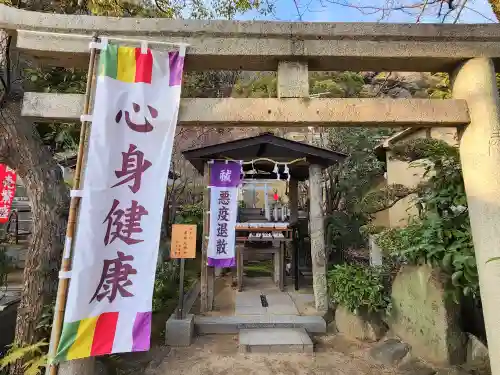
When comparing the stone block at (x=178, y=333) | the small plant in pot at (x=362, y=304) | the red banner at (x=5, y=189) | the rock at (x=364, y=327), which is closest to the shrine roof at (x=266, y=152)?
the small plant in pot at (x=362, y=304)

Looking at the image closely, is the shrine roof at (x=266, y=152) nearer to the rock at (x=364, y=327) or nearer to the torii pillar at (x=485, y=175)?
the rock at (x=364, y=327)

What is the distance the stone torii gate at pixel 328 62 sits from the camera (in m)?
3.04

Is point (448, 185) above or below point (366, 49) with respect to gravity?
below

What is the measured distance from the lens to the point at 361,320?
6031mm

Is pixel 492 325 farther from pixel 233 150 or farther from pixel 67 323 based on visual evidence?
pixel 233 150

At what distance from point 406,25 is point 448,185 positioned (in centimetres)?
217

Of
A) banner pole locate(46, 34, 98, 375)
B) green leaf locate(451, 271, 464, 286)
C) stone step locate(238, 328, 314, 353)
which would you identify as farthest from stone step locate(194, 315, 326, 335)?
banner pole locate(46, 34, 98, 375)

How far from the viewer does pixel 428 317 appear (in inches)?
194

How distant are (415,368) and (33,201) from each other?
6.25 meters

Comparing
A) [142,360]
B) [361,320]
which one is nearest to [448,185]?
[361,320]

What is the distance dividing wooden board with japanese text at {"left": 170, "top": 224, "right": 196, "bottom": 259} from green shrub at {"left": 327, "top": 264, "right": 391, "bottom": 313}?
306 cm

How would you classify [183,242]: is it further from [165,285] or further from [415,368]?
[415,368]

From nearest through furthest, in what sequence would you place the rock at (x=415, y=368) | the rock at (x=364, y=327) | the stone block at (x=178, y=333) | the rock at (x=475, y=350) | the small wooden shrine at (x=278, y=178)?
the rock at (x=475, y=350) < the rock at (x=415, y=368) < the stone block at (x=178, y=333) < the rock at (x=364, y=327) < the small wooden shrine at (x=278, y=178)

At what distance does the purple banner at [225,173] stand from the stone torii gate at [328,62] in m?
4.03
